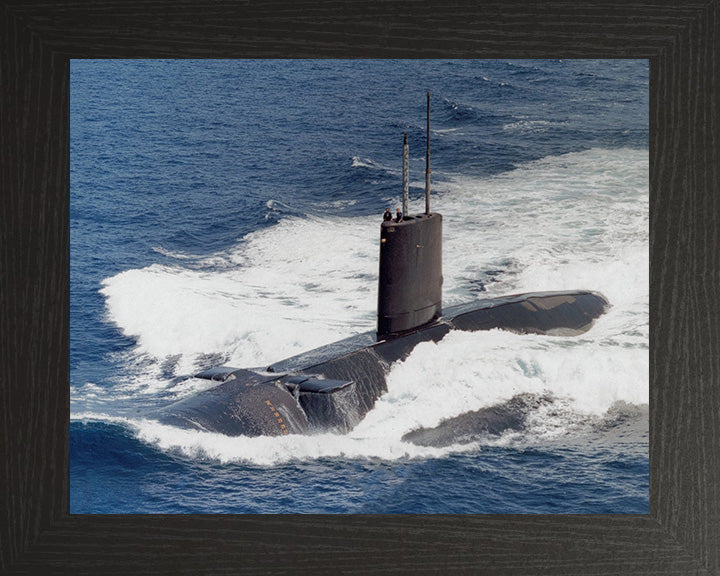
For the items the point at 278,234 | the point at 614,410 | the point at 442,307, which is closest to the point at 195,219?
the point at 278,234

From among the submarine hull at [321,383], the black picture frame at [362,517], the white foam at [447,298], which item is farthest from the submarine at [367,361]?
the black picture frame at [362,517]

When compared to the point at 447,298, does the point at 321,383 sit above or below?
below

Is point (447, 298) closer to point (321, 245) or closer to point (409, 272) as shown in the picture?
point (321, 245)

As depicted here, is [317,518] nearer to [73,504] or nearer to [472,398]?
[73,504]

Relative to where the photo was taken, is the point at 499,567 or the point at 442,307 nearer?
the point at 499,567

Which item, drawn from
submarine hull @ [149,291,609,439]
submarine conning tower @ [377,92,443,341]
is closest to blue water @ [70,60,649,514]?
submarine hull @ [149,291,609,439]

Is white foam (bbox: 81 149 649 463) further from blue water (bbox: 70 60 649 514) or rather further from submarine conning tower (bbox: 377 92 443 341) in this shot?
submarine conning tower (bbox: 377 92 443 341)

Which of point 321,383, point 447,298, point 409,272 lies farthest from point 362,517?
point 447,298
